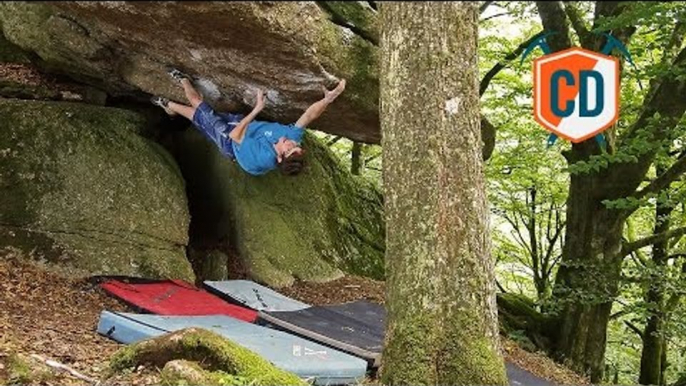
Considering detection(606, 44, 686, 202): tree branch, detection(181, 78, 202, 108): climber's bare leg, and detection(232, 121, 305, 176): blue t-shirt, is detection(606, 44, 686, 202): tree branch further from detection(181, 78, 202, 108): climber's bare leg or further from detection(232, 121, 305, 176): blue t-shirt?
detection(181, 78, 202, 108): climber's bare leg

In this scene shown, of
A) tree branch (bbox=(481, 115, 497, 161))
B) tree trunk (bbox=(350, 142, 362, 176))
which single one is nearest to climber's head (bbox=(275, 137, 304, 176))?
tree branch (bbox=(481, 115, 497, 161))

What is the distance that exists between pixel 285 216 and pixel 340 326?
307 centimetres

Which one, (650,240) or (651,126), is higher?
(651,126)

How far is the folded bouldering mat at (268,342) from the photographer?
17.3ft

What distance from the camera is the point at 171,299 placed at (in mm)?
7062

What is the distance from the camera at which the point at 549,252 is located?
16.8 m

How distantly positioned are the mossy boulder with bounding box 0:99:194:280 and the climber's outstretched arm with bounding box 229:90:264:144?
1.66 metres

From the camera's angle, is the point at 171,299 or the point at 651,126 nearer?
the point at 171,299

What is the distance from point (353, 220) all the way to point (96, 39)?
16.5ft

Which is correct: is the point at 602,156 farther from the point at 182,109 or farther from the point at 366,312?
the point at 182,109

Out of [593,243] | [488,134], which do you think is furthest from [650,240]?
[488,134]

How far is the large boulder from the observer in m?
5.96

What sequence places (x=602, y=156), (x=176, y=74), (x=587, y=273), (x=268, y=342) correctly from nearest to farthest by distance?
(x=268, y=342)
(x=176, y=74)
(x=602, y=156)
(x=587, y=273)

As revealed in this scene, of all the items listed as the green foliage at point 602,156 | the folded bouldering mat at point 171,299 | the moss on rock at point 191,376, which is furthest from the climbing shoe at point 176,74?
the moss on rock at point 191,376
